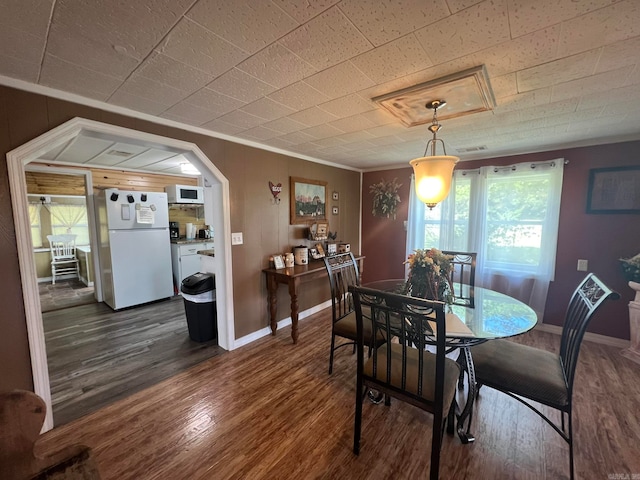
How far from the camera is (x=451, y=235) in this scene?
3750mm

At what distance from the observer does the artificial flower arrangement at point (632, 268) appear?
8.38 ft

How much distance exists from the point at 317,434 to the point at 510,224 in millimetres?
3307

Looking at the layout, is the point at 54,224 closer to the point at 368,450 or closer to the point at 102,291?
the point at 102,291

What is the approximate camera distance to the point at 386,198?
4.18 meters

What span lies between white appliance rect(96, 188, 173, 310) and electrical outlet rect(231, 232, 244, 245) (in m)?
2.19

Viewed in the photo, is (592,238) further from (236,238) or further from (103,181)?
(103,181)

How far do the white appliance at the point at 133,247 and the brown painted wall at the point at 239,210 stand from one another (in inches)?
86.9

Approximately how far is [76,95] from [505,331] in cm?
316

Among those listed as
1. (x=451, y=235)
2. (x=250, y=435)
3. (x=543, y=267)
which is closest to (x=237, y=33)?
(x=250, y=435)

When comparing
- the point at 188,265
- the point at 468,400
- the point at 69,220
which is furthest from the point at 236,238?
the point at 69,220

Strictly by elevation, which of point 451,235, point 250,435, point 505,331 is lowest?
point 250,435

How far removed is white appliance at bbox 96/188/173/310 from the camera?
3.84 m

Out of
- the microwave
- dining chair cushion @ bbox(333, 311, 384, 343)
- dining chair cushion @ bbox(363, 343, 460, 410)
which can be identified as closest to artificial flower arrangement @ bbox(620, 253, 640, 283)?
dining chair cushion @ bbox(363, 343, 460, 410)

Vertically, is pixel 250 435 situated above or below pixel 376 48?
below
